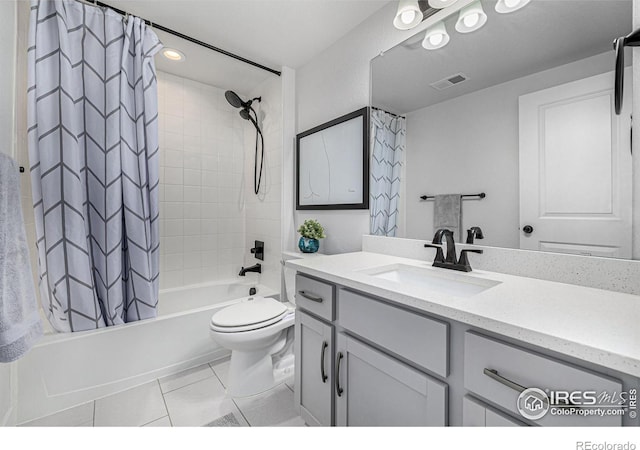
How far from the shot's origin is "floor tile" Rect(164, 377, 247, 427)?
133 cm

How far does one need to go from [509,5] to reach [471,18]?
147 millimetres

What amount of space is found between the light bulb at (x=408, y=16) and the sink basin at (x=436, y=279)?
4.13 ft

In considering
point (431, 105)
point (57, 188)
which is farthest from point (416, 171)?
→ point (57, 188)

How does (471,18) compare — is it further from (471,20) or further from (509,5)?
(509,5)

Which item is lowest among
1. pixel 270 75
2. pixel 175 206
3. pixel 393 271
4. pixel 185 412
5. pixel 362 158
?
pixel 185 412

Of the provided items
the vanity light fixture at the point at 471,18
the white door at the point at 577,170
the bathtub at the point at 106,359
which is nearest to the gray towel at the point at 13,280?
the bathtub at the point at 106,359

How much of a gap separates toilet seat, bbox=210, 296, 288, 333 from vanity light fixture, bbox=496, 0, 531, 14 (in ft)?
6.05

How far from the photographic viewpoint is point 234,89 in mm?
2635

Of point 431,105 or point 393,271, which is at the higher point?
point 431,105

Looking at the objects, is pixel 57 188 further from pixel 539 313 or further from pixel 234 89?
pixel 539 313

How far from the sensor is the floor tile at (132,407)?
1324 millimetres

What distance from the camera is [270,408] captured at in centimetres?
140

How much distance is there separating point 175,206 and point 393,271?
2086mm

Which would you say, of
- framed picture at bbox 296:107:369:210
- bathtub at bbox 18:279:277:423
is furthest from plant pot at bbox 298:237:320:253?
bathtub at bbox 18:279:277:423
